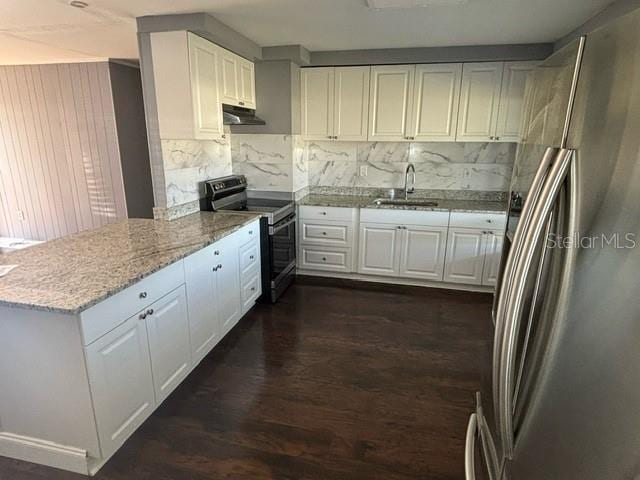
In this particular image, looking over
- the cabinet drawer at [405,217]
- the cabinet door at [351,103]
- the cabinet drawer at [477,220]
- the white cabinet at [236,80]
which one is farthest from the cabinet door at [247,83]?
the cabinet drawer at [477,220]

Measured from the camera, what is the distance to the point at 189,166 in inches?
131

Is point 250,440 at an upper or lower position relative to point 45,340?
lower

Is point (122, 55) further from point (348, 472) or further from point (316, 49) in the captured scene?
point (348, 472)

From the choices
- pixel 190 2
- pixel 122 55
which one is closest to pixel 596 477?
pixel 190 2

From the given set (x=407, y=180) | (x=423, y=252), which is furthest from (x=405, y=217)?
(x=407, y=180)

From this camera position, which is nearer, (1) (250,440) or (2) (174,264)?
(1) (250,440)

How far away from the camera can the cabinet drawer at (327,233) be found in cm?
408

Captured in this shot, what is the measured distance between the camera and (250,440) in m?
2.05

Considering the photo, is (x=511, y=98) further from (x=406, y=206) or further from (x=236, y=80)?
(x=236, y=80)

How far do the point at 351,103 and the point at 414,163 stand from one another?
38.1 inches

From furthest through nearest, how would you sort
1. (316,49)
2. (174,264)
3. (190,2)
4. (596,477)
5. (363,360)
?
(316,49) → (363,360) → (190,2) → (174,264) → (596,477)

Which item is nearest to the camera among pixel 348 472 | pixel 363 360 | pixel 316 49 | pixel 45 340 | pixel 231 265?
pixel 45 340

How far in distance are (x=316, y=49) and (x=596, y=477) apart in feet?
12.9

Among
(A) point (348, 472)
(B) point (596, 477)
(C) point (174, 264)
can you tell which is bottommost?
(A) point (348, 472)
